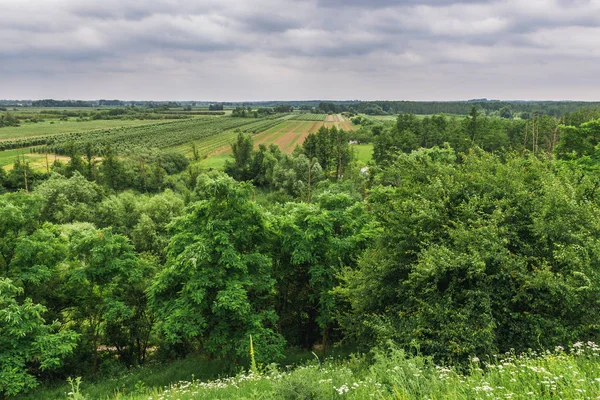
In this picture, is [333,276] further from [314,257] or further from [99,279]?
[99,279]

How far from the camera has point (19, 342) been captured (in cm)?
1462

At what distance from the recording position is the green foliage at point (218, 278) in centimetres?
1543

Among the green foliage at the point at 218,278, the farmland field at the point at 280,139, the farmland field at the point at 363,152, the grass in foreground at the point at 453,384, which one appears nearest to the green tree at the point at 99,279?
the green foliage at the point at 218,278

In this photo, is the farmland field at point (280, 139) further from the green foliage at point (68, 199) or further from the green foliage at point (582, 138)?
the green foliage at point (582, 138)

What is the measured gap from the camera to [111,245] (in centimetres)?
1811

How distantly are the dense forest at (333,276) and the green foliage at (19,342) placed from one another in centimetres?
7

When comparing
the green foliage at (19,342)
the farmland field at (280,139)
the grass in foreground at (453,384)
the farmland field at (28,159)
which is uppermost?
the farmland field at (280,139)

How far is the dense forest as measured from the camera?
10.7 meters

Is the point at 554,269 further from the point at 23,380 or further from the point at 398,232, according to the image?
the point at 23,380

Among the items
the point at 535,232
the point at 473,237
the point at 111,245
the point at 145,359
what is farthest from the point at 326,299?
the point at 145,359

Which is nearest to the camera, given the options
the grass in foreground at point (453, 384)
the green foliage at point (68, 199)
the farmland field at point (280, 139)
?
the grass in foreground at point (453, 384)

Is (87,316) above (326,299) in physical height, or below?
below

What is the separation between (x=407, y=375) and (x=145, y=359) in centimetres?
2029

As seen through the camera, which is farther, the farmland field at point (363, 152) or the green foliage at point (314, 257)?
the farmland field at point (363, 152)
